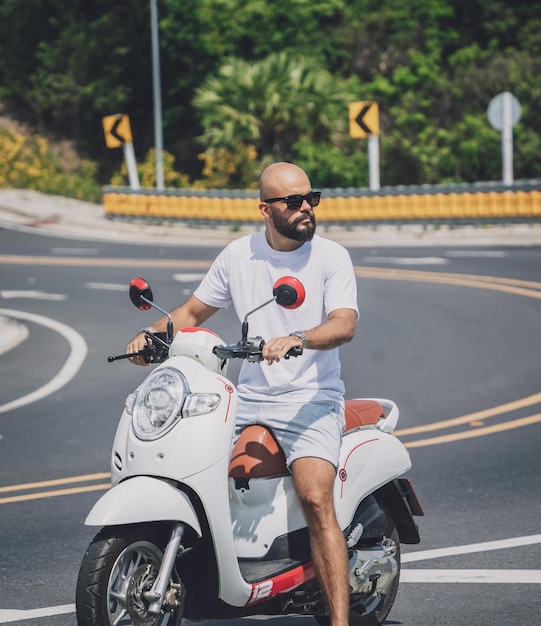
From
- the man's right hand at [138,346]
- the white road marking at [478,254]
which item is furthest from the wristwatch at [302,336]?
the white road marking at [478,254]

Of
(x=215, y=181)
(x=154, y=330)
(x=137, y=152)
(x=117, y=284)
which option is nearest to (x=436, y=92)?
(x=215, y=181)

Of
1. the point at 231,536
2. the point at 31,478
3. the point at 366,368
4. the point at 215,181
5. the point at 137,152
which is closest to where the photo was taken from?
the point at 231,536

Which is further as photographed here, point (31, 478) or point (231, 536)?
point (31, 478)

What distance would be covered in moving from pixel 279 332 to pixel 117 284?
16165 mm

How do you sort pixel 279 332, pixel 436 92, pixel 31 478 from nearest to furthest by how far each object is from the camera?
1. pixel 279 332
2. pixel 31 478
3. pixel 436 92

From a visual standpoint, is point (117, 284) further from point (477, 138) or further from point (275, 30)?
point (275, 30)

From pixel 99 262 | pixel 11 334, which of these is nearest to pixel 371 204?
pixel 99 262

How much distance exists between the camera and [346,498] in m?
5.22

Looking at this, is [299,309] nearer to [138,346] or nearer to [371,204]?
[138,346]

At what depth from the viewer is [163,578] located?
4.57m

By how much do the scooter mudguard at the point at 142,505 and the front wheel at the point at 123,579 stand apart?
0.09 metres

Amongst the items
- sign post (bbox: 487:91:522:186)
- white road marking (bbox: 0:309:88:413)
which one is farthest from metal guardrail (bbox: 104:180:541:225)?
white road marking (bbox: 0:309:88:413)

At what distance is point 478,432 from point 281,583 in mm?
5003

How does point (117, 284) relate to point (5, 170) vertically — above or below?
below
